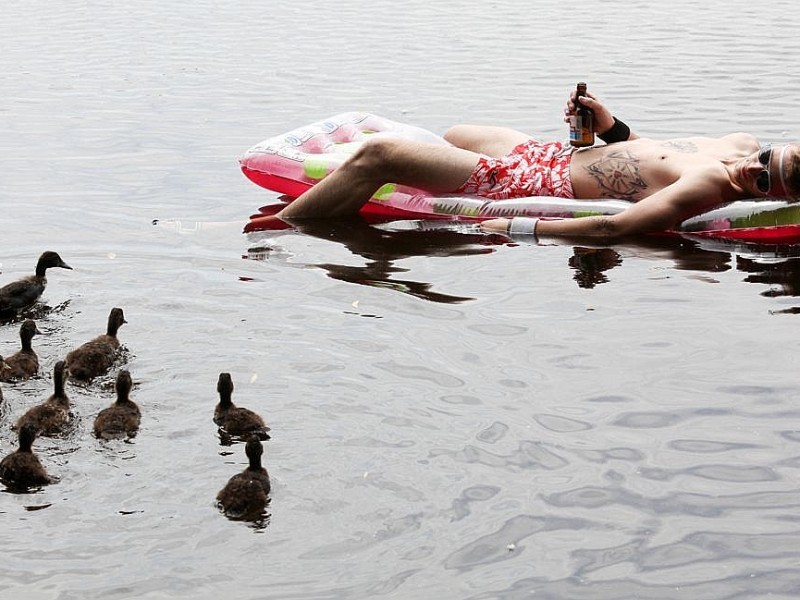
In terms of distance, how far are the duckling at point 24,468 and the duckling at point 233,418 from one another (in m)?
0.92

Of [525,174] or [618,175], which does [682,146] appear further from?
[525,174]

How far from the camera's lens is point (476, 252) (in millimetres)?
9727

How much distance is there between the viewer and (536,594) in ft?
16.4

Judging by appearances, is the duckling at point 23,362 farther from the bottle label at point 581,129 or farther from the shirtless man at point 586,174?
the bottle label at point 581,129

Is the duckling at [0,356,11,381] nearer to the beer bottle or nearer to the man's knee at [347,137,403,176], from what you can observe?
the man's knee at [347,137,403,176]

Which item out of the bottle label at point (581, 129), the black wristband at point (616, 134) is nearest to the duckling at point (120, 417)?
the bottle label at point (581, 129)

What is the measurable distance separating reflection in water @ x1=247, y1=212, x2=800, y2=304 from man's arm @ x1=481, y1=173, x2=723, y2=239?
119mm

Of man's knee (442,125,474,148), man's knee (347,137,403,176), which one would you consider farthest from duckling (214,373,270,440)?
man's knee (442,125,474,148)

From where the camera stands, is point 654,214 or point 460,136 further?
point 460,136

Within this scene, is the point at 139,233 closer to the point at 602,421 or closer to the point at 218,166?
the point at 218,166

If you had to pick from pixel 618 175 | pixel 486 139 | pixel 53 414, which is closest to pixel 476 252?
pixel 618 175

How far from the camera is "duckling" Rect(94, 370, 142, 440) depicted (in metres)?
6.18

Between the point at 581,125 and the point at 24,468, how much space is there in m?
5.91

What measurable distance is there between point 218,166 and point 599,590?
8404 millimetres
